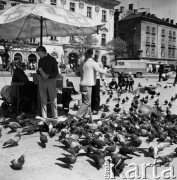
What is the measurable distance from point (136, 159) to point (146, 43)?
5653 centimetres

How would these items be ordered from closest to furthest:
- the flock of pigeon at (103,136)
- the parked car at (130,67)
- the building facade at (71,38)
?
1. the flock of pigeon at (103,136)
2. the parked car at (130,67)
3. the building facade at (71,38)

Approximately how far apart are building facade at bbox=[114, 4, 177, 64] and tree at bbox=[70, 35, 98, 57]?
17379 mm

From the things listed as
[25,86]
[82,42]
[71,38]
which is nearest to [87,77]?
[25,86]

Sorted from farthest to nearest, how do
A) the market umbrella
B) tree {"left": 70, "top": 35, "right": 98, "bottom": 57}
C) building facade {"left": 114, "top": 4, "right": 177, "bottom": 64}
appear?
building facade {"left": 114, "top": 4, "right": 177, "bottom": 64}, tree {"left": 70, "top": 35, "right": 98, "bottom": 57}, the market umbrella

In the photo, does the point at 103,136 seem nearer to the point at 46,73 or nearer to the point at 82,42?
the point at 46,73

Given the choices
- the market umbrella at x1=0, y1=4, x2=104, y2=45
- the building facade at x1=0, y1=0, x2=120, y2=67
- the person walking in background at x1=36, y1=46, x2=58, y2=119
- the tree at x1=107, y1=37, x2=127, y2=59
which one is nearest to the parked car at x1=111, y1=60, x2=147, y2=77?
the building facade at x1=0, y1=0, x2=120, y2=67

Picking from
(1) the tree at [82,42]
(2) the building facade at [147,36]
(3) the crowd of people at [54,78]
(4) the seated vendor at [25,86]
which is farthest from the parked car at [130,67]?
(2) the building facade at [147,36]

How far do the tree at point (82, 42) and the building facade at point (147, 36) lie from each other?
17.4 metres

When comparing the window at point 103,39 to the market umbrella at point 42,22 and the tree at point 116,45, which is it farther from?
the market umbrella at point 42,22

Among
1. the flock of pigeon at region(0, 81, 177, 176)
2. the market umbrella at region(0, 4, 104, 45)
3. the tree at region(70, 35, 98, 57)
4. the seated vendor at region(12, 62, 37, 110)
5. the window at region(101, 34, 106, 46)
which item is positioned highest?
the window at region(101, 34, 106, 46)

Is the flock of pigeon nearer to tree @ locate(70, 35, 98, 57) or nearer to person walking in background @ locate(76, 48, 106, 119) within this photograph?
person walking in background @ locate(76, 48, 106, 119)

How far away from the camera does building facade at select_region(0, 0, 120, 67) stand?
1604 inches

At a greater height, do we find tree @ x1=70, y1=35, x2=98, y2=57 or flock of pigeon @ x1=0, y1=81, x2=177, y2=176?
tree @ x1=70, y1=35, x2=98, y2=57

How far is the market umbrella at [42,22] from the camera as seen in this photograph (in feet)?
17.4
